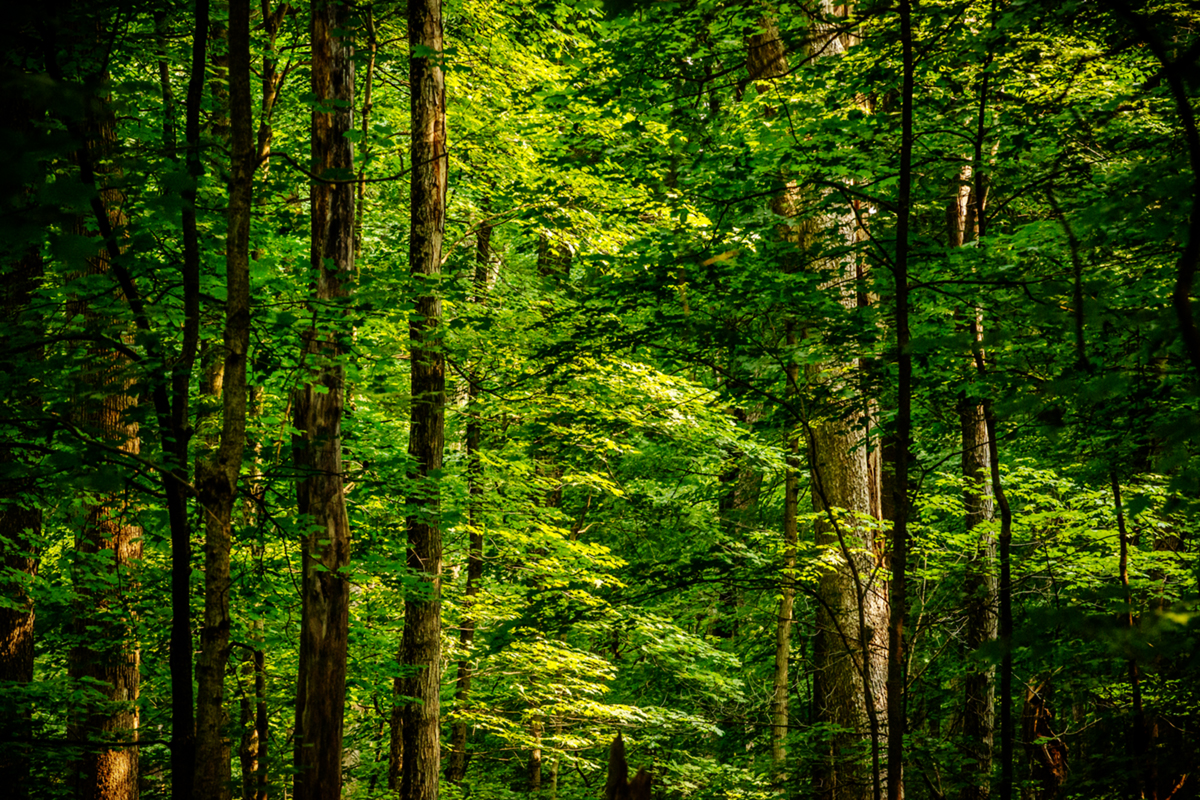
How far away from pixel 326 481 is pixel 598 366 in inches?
142

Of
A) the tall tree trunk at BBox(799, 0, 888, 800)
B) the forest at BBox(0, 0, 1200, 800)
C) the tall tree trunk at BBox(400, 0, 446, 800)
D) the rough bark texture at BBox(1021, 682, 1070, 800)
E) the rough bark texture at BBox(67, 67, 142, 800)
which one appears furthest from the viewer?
the rough bark texture at BBox(1021, 682, 1070, 800)

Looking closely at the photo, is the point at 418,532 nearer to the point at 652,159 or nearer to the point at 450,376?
the point at 450,376

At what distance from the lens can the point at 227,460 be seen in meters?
2.88

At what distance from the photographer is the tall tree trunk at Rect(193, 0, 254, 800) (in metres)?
2.76

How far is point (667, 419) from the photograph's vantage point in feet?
29.1

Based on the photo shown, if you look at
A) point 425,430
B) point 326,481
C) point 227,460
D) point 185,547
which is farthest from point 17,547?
point 227,460

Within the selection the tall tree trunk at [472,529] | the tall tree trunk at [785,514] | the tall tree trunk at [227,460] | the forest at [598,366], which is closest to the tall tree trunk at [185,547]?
the forest at [598,366]

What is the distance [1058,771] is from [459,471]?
760cm

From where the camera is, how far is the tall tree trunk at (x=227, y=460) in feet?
9.04

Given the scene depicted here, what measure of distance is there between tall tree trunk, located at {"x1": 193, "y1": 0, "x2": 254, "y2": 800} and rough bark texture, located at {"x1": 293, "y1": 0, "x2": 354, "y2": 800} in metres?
2.08

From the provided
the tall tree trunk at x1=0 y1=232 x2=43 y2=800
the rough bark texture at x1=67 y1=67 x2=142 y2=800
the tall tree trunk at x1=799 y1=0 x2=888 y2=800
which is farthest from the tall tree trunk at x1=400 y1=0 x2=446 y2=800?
the tall tree trunk at x1=799 y1=0 x2=888 y2=800

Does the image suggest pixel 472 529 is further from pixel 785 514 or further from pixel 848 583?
pixel 785 514

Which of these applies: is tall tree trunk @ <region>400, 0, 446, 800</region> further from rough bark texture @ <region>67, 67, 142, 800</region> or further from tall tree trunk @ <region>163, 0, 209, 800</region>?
tall tree trunk @ <region>163, 0, 209, 800</region>

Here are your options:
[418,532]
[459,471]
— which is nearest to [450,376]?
[459,471]
